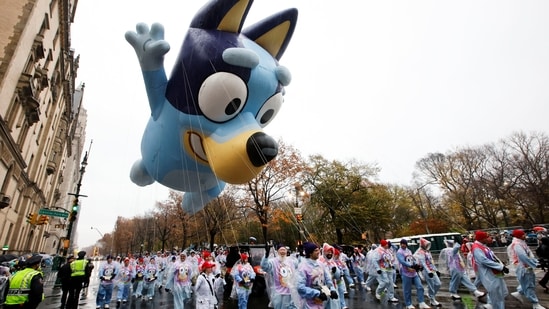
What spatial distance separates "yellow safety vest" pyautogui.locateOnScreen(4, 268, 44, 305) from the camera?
190 inches

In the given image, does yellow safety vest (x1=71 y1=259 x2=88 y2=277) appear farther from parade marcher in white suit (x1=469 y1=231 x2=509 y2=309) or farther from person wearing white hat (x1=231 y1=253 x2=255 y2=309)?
parade marcher in white suit (x1=469 y1=231 x2=509 y2=309)

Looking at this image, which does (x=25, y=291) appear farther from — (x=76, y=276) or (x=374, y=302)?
(x=374, y=302)

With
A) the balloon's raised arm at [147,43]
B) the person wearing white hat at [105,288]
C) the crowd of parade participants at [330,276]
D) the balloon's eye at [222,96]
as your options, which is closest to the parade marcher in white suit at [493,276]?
the crowd of parade participants at [330,276]

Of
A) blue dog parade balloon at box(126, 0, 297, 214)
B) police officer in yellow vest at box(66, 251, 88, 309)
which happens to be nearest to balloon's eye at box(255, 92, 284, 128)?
blue dog parade balloon at box(126, 0, 297, 214)

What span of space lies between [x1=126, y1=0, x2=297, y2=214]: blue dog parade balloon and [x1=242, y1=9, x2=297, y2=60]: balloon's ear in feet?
0.06

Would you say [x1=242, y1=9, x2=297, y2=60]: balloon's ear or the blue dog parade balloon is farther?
[x1=242, y1=9, x2=297, y2=60]: balloon's ear

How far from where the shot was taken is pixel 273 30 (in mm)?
5828

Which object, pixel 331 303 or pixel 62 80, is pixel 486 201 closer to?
pixel 331 303

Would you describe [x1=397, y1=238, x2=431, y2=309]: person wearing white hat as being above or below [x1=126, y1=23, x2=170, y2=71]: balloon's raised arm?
below

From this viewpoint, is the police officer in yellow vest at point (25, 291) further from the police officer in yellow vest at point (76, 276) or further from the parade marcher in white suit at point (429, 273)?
the parade marcher in white suit at point (429, 273)

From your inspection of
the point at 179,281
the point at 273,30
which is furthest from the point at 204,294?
the point at 273,30

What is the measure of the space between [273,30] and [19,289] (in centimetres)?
648

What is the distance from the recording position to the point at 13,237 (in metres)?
20.5

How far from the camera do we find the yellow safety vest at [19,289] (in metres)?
4.83
